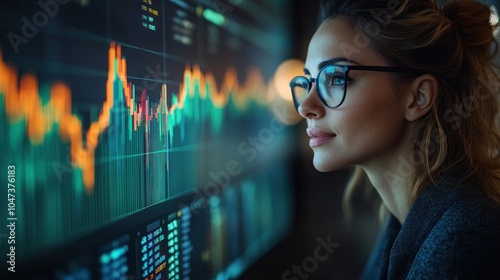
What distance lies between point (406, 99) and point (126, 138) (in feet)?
1.88

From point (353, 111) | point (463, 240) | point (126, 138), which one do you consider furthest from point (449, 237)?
point (126, 138)

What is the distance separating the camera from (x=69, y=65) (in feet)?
1.76

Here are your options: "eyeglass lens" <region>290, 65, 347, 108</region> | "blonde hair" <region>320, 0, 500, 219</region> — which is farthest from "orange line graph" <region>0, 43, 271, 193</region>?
"blonde hair" <region>320, 0, 500, 219</region>

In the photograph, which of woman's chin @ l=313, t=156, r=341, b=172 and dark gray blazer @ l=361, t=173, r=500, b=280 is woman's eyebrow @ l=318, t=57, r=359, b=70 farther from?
dark gray blazer @ l=361, t=173, r=500, b=280

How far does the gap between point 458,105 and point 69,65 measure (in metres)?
0.76

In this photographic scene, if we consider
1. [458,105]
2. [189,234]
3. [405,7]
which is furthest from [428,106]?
[189,234]

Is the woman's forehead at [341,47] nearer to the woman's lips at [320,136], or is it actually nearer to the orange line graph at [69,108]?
the woman's lips at [320,136]

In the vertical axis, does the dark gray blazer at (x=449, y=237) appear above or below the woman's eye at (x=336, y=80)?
below

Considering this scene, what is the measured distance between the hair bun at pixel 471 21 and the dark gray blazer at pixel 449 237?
12.2 inches

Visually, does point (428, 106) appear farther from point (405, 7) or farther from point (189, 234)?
point (189, 234)

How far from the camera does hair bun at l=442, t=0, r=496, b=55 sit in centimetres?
95

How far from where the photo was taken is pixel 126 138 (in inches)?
26.3

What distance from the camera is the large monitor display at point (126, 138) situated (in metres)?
0.48

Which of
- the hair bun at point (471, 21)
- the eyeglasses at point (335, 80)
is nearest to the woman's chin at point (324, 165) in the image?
the eyeglasses at point (335, 80)
